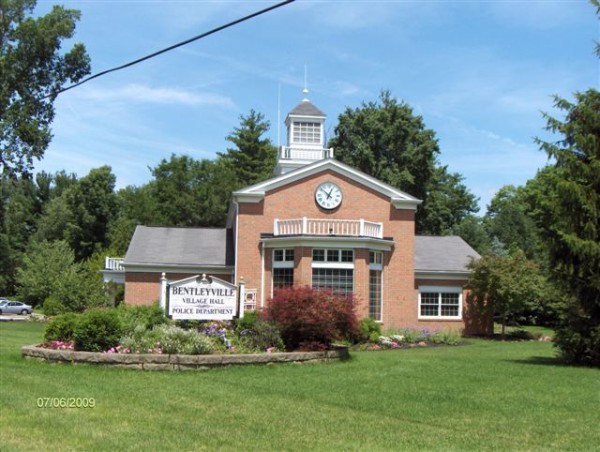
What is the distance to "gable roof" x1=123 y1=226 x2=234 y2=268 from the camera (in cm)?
3231

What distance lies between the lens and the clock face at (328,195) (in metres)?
31.6

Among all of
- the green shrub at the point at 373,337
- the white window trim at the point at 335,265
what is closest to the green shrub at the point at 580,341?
the green shrub at the point at 373,337

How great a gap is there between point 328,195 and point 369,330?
7.08 m

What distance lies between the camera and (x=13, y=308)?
53906 millimetres

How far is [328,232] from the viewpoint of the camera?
3030 centimetres

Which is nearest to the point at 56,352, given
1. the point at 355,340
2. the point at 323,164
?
the point at 355,340

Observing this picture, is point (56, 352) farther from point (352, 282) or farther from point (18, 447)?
point (352, 282)

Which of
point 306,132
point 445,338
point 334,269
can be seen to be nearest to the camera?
point 445,338

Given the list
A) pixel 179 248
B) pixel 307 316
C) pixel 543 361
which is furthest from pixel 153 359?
pixel 179 248

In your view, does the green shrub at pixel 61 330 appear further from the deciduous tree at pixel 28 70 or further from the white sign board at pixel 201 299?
the deciduous tree at pixel 28 70

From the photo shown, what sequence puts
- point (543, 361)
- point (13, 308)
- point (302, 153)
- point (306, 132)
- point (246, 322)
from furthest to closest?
A: point (13, 308) < point (306, 132) < point (302, 153) < point (543, 361) < point (246, 322)

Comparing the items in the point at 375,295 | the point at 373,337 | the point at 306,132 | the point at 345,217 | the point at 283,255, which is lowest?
the point at 373,337

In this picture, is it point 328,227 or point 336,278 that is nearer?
point 336,278
